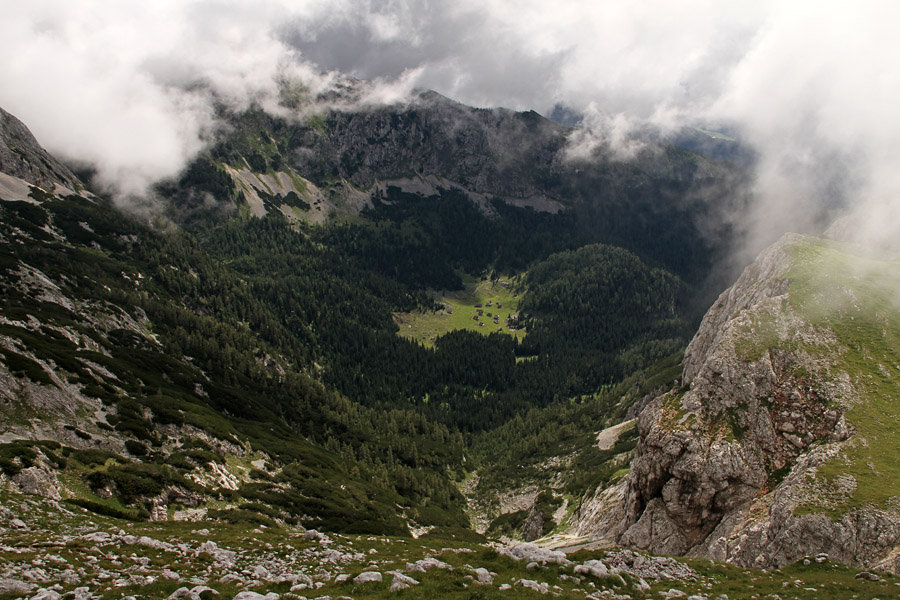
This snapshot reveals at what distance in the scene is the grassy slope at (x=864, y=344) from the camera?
Answer: 51156 millimetres

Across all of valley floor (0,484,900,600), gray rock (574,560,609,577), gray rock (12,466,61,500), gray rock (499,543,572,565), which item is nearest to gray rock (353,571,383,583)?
valley floor (0,484,900,600)

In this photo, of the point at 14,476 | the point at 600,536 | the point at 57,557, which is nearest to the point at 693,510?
the point at 600,536

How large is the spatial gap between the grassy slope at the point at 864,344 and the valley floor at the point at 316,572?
58.3 ft

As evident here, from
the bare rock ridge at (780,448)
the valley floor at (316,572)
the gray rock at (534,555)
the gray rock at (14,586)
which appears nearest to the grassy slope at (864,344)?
the bare rock ridge at (780,448)

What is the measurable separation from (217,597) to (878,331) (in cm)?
8988

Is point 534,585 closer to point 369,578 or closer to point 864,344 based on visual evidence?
point 369,578

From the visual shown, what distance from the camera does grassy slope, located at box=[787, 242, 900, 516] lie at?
51156mm

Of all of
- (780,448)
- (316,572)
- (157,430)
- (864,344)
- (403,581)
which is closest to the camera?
(403,581)

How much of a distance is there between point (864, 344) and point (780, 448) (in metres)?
24.9

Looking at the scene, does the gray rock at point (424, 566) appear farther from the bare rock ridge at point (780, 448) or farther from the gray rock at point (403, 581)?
the bare rock ridge at point (780, 448)

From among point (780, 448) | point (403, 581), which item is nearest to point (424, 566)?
point (403, 581)

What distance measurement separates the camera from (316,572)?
30953 millimetres

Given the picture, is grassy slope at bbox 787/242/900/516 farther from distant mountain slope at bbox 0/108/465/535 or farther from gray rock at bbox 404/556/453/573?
distant mountain slope at bbox 0/108/465/535

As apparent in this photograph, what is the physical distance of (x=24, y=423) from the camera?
204 feet
